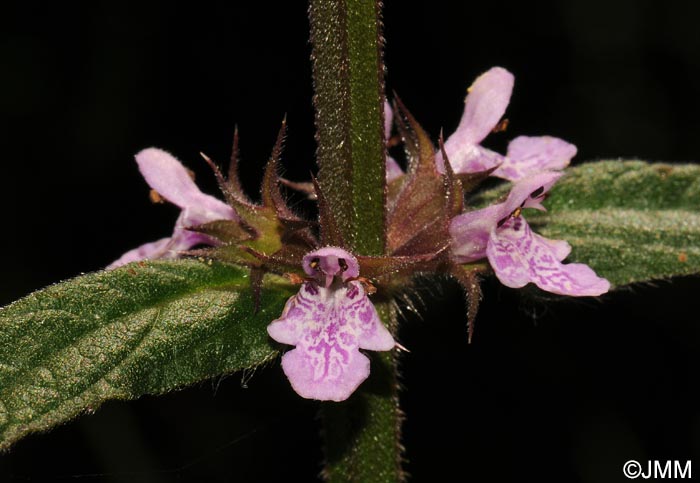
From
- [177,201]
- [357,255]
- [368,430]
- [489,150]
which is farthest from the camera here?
[489,150]

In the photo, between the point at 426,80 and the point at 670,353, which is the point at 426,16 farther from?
the point at 670,353

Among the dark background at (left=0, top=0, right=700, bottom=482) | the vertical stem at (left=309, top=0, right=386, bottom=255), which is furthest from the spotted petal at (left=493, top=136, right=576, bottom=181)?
the dark background at (left=0, top=0, right=700, bottom=482)

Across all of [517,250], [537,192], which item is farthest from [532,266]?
[537,192]

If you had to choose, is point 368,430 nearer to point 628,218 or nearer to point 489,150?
point 489,150

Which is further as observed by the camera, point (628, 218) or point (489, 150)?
point (628, 218)

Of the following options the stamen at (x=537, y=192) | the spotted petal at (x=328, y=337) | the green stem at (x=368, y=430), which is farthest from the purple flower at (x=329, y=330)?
the stamen at (x=537, y=192)

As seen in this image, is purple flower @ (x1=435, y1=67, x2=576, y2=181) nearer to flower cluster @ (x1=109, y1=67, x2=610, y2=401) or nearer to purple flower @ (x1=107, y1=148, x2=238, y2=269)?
flower cluster @ (x1=109, y1=67, x2=610, y2=401)
